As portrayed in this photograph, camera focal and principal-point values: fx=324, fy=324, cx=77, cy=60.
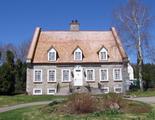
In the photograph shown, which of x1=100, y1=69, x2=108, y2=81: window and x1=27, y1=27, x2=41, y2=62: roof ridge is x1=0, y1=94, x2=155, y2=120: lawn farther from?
x1=100, y1=69, x2=108, y2=81: window

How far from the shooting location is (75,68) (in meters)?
44.1

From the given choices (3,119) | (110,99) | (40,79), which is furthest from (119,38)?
(3,119)

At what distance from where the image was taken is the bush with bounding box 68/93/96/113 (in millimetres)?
16016

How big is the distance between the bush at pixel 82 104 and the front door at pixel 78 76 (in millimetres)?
26926

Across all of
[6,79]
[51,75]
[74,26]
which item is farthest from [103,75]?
[6,79]

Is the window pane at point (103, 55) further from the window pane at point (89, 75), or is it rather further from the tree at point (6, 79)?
the tree at point (6, 79)

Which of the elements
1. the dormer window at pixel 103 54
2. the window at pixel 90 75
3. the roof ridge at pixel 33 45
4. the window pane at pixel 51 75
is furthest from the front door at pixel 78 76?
the roof ridge at pixel 33 45

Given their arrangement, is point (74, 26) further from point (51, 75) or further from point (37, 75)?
point (37, 75)

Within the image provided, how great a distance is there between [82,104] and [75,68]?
28.0 metres

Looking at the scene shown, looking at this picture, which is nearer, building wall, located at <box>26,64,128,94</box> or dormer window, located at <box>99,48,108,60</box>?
building wall, located at <box>26,64,128,94</box>

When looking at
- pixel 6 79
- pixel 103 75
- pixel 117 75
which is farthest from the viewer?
pixel 117 75

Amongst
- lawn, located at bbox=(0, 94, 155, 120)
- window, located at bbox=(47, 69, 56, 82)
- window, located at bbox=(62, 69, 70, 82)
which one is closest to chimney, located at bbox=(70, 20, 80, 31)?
window, located at bbox=(62, 69, 70, 82)

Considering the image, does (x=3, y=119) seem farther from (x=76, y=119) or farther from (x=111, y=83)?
(x=111, y=83)

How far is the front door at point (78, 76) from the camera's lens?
144ft
